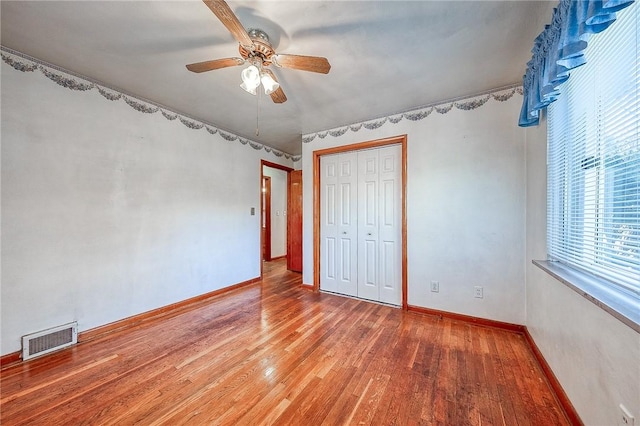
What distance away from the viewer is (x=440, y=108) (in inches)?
104

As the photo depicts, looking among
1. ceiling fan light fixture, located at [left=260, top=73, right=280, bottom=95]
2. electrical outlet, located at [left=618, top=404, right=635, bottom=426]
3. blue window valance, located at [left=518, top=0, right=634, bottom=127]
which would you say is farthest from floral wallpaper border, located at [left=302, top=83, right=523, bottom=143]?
electrical outlet, located at [left=618, top=404, right=635, bottom=426]

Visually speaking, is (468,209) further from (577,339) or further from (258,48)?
(258,48)

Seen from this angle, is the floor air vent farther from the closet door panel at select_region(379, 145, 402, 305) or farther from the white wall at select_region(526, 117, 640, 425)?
the white wall at select_region(526, 117, 640, 425)

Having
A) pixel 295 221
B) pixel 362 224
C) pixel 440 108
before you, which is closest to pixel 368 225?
pixel 362 224

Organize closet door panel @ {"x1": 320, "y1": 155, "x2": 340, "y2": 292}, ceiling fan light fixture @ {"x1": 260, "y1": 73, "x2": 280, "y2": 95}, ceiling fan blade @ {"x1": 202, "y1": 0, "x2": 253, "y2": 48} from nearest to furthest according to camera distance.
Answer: ceiling fan blade @ {"x1": 202, "y1": 0, "x2": 253, "y2": 48} < ceiling fan light fixture @ {"x1": 260, "y1": 73, "x2": 280, "y2": 95} < closet door panel @ {"x1": 320, "y1": 155, "x2": 340, "y2": 292}

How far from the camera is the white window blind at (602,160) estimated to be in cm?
98

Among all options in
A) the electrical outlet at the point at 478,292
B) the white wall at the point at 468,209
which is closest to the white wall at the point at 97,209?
the white wall at the point at 468,209

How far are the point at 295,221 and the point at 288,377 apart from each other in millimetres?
3226

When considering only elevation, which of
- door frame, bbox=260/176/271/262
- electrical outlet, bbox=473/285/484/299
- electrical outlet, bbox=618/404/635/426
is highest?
door frame, bbox=260/176/271/262

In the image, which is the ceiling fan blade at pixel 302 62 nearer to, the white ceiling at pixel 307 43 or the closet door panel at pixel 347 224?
the white ceiling at pixel 307 43

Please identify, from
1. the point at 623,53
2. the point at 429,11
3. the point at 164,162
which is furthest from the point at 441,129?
the point at 164,162

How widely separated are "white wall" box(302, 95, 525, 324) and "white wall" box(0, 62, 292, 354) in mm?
2700

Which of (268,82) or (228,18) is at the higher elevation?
(228,18)

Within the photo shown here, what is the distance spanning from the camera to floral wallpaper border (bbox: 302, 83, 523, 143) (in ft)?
7.64
